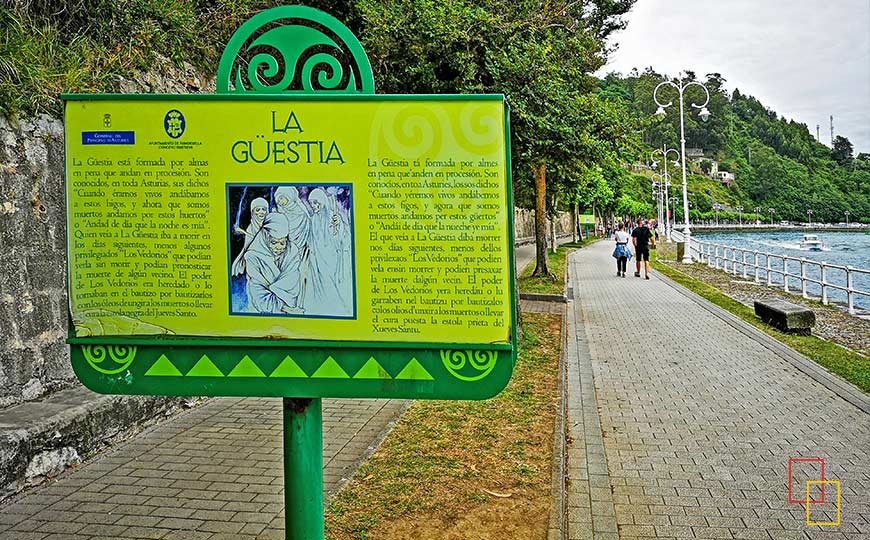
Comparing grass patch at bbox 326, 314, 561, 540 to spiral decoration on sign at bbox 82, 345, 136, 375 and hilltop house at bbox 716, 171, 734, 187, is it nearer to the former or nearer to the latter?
spiral decoration on sign at bbox 82, 345, 136, 375

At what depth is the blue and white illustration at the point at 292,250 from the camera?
109 inches

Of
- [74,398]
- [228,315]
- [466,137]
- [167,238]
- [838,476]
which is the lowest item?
[838,476]

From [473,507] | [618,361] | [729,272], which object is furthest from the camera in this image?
[729,272]

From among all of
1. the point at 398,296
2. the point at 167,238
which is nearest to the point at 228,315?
the point at 167,238

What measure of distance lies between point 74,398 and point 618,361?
23.1 ft

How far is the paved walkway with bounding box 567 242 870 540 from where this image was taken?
184 inches

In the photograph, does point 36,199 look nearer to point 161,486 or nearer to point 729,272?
point 161,486

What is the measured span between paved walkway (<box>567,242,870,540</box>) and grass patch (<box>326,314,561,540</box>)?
31 cm

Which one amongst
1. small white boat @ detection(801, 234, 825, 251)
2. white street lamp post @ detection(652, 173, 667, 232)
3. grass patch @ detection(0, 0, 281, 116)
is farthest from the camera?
white street lamp post @ detection(652, 173, 667, 232)

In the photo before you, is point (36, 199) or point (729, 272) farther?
point (729, 272)

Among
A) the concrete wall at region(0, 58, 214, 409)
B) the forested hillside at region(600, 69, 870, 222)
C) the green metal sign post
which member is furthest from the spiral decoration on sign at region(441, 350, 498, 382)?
the forested hillside at region(600, 69, 870, 222)

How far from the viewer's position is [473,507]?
4668mm

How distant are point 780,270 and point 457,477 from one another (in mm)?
20090

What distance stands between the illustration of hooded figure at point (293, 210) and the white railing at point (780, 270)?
44.3 feet
